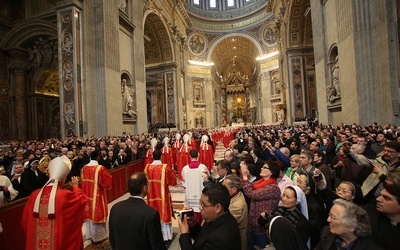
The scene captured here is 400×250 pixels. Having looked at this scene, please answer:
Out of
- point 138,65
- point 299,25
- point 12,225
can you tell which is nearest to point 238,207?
point 12,225

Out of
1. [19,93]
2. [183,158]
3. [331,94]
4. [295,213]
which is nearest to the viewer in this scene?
[295,213]

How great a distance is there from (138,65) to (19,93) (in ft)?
24.7

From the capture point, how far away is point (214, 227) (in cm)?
181

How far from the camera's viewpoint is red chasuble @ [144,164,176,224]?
4.20 m

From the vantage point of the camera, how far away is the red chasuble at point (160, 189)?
4199 millimetres

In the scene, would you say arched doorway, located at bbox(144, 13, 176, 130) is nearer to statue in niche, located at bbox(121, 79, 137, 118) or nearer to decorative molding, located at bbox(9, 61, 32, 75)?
statue in niche, located at bbox(121, 79, 137, 118)

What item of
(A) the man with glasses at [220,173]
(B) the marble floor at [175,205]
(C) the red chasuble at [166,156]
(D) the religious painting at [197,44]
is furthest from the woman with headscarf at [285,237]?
(D) the religious painting at [197,44]

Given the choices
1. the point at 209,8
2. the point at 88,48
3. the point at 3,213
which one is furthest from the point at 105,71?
the point at 209,8

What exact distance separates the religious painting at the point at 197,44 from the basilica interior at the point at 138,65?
1013 centimetres

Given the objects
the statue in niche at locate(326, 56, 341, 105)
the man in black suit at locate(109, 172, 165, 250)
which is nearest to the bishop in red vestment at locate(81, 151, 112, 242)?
the man in black suit at locate(109, 172, 165, 250)

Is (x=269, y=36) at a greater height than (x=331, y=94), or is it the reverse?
(x=269, y=36)

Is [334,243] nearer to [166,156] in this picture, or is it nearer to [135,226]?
[135,226]

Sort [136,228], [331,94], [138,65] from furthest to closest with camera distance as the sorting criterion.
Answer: [138,65] → [331,94] → [136,228]

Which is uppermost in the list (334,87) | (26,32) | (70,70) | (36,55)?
(26,32)
